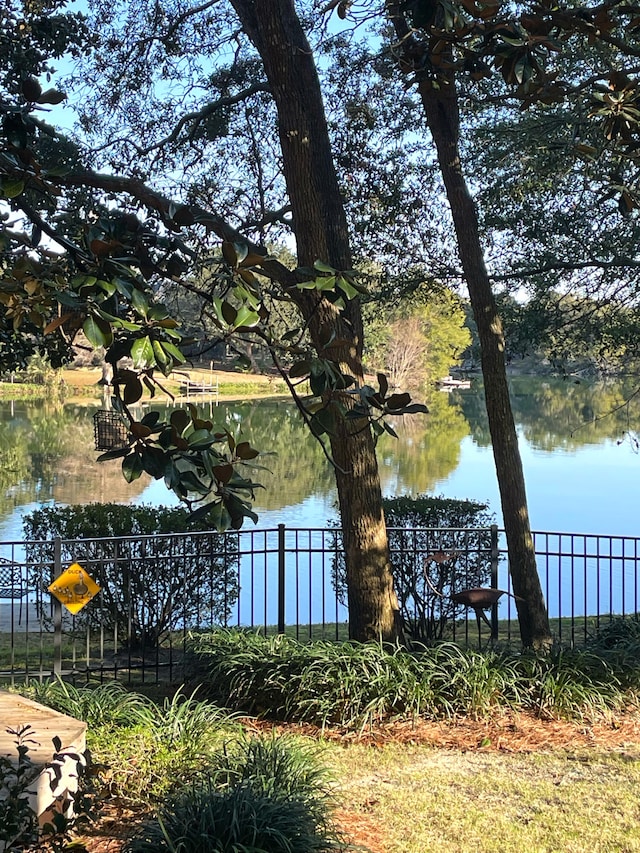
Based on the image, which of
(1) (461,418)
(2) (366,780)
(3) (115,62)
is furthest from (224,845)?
(1) (461,418)

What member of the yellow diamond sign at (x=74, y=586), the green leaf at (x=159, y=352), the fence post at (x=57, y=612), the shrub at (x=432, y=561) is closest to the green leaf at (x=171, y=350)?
the green leaf at (x=159, y=352)

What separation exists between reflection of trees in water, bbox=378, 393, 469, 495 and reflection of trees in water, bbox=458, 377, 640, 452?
1.34 meters

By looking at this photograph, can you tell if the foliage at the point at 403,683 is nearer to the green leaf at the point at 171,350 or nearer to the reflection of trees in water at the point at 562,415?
the green leaf at the point at 171,350

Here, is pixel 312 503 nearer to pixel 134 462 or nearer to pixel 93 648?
pixel 93 648

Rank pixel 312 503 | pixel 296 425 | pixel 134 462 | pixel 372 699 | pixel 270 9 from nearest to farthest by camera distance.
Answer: pixel 134 462
pixel 372 699
pixel 270 9
pixel 312 503
pixel 296 425

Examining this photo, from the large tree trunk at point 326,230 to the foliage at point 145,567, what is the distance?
1.95 m

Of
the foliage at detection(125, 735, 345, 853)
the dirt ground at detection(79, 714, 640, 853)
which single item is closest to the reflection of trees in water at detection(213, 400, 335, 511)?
the dirt ground at detection(79, 714, 640, 853)

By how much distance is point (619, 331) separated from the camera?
10242 millimetres

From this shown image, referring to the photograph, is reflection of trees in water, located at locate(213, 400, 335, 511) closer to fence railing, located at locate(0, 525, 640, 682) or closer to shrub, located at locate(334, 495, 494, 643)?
fence railing, located at locate(0, 525, 640, 682)

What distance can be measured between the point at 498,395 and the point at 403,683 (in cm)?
290

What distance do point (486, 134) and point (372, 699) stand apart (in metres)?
6.13

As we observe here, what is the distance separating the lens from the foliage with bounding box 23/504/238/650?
852 cm

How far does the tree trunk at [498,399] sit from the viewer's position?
767cm

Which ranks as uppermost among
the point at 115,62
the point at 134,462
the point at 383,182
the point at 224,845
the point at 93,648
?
the point at 115,62
